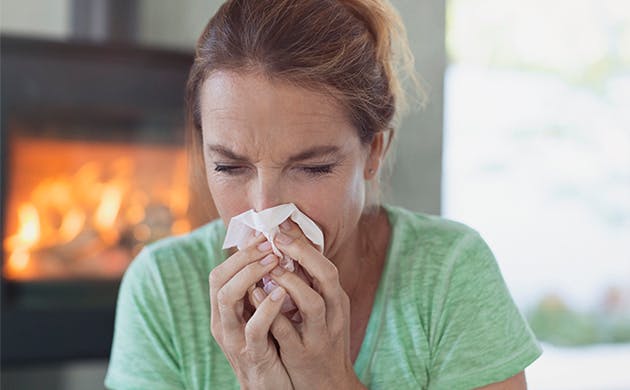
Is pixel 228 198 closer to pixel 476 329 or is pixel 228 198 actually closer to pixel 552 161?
pixel 476 329

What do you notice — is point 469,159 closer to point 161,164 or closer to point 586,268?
point 586,268

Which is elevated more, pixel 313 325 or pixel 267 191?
pixel 267 191

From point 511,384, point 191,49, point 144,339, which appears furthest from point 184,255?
point 191,49

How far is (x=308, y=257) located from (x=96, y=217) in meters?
1.31

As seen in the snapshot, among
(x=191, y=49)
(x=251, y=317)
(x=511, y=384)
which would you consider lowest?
(x=511, y=384)

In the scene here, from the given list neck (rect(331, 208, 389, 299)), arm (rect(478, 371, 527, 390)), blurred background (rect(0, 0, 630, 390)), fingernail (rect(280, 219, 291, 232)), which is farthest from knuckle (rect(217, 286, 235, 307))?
blurred background (rect(0, 0, 630, 390))

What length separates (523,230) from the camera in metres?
2.80

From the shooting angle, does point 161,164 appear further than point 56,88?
Yes

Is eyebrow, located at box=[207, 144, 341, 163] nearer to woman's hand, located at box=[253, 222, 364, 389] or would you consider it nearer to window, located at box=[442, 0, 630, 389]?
woman's hand, located at box=[253, 222, 364, 389]

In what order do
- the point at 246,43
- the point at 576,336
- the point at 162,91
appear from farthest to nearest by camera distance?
the point at 576,336 → the point at 162,91 → the point at 246,43

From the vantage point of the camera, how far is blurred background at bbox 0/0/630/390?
2080mm

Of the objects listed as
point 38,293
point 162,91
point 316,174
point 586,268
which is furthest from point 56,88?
point 586,268

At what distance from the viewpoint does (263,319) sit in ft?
3.31

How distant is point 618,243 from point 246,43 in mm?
2357
